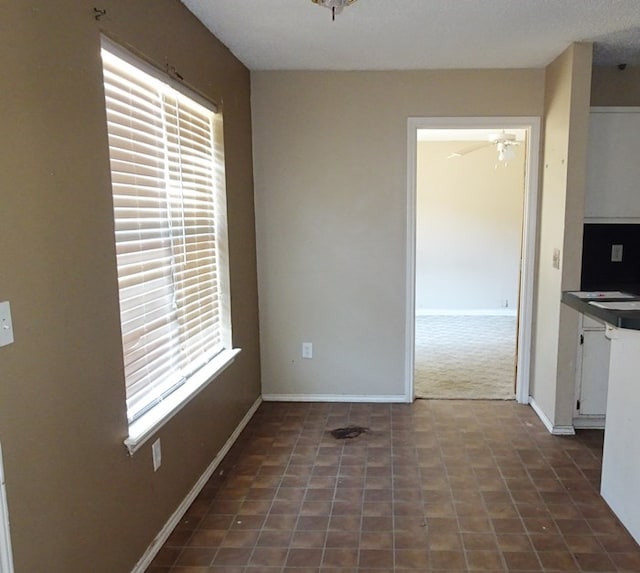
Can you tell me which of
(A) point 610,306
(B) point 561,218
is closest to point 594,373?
(B) point 561,218

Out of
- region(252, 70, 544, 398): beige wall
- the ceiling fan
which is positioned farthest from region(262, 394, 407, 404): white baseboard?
the ceiling fan

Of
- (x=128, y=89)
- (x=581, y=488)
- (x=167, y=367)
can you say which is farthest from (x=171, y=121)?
(x=581, y=488)

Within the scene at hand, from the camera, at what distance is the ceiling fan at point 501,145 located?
5.21m

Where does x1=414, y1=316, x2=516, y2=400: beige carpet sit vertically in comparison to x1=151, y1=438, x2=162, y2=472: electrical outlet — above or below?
below

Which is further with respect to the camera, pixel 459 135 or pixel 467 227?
pixel 467 227

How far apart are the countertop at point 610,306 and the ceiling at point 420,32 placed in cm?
140

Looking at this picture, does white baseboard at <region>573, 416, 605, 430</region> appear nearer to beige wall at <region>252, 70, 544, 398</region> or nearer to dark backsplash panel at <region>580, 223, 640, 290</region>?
dark backsplash panel at <region>580, 223, 640, 290</region>

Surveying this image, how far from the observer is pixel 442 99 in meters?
3.47

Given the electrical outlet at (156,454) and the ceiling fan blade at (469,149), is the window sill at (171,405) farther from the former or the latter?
the ceiling fan blade at (469,149)

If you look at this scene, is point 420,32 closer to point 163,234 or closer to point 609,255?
point 163,234

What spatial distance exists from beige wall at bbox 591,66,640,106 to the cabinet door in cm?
159

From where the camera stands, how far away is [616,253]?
11.2 feet

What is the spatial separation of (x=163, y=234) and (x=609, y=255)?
2.93 meters

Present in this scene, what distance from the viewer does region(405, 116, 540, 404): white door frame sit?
3.46 meters
